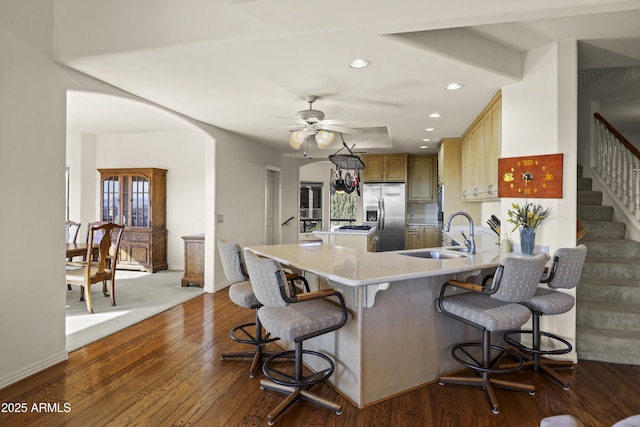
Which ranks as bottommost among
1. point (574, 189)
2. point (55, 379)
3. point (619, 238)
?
point (55, 379)

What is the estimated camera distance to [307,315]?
83.4 inches

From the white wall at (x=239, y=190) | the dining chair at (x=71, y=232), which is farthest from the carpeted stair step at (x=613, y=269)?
the dining chair at (x=71, y=232)

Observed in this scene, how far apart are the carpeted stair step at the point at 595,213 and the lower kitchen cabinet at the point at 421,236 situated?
335 cm

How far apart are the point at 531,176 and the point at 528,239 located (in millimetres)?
530

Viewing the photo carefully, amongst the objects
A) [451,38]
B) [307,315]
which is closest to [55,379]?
[307,315]

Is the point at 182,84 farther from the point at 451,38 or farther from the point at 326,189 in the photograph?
the point at 326,189

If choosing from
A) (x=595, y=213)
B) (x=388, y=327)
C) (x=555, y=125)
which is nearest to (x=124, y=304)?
(x=388, y=327)

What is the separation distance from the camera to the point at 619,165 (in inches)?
154

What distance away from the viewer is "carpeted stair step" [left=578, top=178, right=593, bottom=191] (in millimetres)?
4371

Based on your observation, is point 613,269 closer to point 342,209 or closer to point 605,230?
point 605,230

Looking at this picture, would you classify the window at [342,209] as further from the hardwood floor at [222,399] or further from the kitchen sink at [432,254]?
the hardwood floor at [222,399]

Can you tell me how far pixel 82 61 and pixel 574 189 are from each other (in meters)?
3.92

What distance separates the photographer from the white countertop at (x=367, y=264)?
2006 mm

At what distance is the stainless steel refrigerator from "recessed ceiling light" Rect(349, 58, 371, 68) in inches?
187
